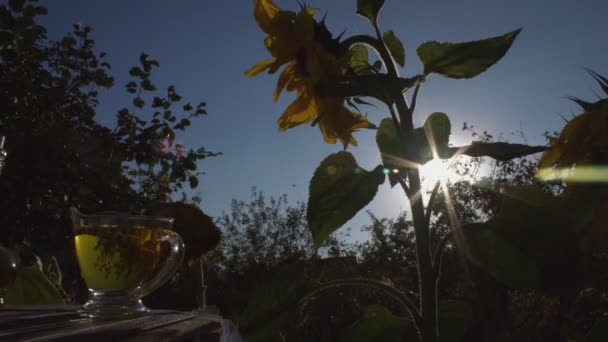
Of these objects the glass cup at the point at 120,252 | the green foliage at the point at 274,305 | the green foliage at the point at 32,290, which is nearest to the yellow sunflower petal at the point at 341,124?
the green foliage at the point at 274,305

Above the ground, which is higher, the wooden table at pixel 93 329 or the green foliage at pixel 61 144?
the green foliage at pixel 61 144

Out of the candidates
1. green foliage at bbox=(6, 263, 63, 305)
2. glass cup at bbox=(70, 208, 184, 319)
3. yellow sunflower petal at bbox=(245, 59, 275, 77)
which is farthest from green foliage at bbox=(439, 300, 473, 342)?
green foliage at bbox=(6, 263, 63, 305)

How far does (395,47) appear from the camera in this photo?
0.46 meters

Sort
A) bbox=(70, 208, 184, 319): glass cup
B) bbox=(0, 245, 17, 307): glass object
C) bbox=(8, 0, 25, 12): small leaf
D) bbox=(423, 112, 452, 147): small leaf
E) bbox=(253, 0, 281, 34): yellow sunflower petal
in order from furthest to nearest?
bbox=(8, 0, 25, 12): small leaf < bbox=(70, 208, 184, 319): glass cup < bbox=(0, 245, 17, 307): glass object < bbox=(253, 0, 281, 34): yellow sunflower petal < bbox=(423, 112, 452, 147): small leaf

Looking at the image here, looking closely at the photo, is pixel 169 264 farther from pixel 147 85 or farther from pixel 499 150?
pixel 147 85

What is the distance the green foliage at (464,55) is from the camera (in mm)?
352

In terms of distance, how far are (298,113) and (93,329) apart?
0.35 metres

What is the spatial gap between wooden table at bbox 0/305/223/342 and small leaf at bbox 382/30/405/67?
346mm

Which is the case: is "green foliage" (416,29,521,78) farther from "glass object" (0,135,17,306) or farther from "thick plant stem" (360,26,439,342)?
"glass object" (0,135,17,306)

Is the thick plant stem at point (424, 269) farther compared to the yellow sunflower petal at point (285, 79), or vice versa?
the yellow sunflower petal at point (285, 79)

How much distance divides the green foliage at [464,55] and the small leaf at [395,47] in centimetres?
4

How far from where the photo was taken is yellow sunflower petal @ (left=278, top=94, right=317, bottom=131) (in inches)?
18.4

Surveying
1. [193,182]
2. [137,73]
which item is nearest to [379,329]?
[193,182]

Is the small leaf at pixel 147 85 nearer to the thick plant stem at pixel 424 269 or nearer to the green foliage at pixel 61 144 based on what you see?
the green foliage at pixel 61 144
